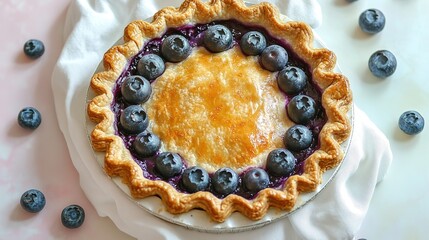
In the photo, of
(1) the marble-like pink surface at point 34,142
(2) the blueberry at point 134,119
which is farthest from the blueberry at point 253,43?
(1) the marble-like pink surface at point 34,142

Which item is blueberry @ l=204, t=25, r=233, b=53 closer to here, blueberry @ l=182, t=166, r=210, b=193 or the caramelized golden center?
the caramelized golden center

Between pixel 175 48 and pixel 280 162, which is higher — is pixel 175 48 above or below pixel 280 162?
above

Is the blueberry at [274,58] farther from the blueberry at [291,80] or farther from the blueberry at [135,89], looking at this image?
the blueberry at [135,89]

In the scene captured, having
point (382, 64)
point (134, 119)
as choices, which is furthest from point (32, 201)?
point (382, 64)

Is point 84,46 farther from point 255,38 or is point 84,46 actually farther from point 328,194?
point 328,194

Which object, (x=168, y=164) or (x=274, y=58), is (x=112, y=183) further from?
(x=274, y=58)
